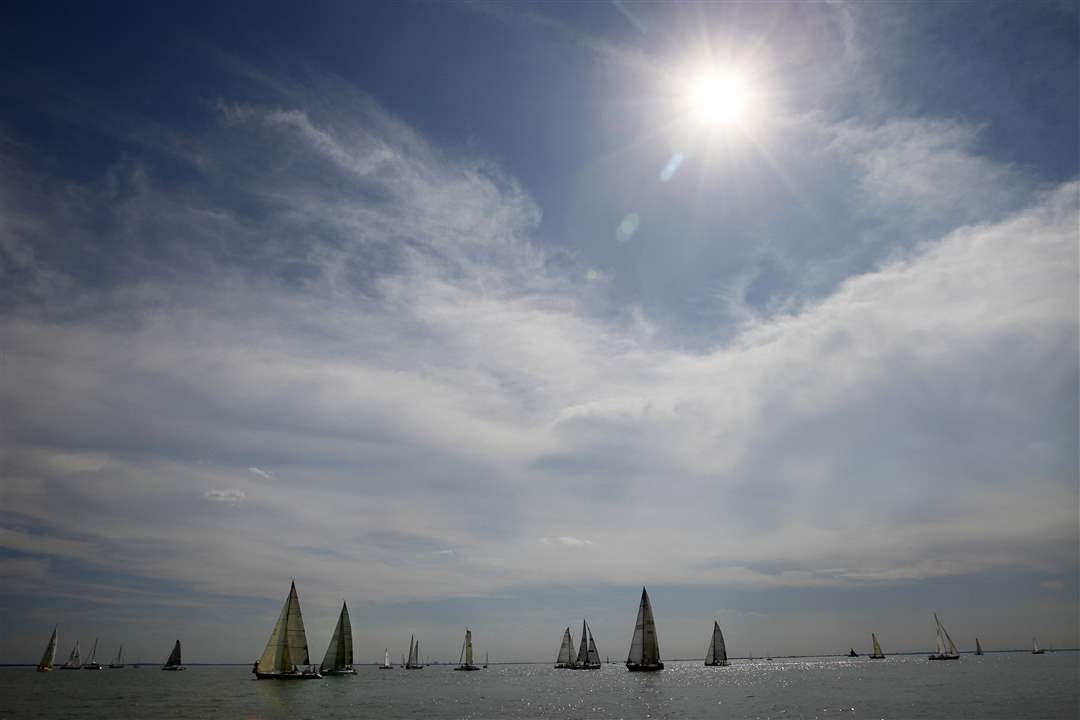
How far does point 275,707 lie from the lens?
3123 inches

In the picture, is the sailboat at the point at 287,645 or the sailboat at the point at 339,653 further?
the sailboat at the point at 339,653

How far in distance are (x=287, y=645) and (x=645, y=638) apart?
6140 cm

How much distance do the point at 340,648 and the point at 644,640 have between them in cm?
5815

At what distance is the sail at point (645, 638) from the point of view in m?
114

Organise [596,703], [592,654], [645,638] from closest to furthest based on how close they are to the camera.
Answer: [596,703], [645,638], [592,654]

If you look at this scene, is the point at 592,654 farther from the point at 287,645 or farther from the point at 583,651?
the point at 287,645

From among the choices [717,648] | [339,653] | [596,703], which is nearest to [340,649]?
[339,653]

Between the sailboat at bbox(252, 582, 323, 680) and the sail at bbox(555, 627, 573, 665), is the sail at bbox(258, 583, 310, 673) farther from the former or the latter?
the sail at bbox(555, 627, 573, 665)

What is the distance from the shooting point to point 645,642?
382 feet

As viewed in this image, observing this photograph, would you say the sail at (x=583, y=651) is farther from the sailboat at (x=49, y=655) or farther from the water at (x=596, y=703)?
the sailboat at (x=49, y=655)

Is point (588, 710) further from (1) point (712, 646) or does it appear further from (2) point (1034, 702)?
(1) point (712, 646)

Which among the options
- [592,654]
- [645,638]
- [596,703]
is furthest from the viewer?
[592,654]

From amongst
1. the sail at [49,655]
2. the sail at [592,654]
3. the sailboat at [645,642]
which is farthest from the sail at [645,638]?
the sail at [49,655]

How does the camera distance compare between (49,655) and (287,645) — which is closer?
(287,645)
